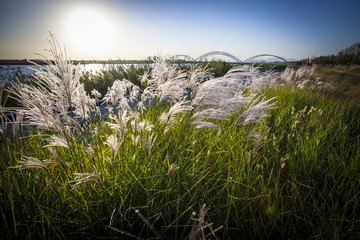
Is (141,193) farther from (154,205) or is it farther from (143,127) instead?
(143,127)

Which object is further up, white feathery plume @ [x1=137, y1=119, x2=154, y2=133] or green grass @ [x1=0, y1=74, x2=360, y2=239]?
white feathery plume @ [x1=137, y1=119, x2=154, y2=133]

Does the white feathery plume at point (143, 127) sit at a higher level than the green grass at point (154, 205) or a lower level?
higher

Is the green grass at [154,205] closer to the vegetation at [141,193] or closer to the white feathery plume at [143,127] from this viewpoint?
→ the vegetation at [141,193]

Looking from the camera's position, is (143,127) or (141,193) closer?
(143,127)

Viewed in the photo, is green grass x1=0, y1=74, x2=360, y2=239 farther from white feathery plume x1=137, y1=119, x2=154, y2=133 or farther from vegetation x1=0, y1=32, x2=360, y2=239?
white feathery plume x1=137, y1=119, x2=154, y2=133

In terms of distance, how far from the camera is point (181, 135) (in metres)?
2.01

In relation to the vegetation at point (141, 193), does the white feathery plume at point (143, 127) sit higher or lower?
higher

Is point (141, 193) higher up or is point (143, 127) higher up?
point (143, 127)

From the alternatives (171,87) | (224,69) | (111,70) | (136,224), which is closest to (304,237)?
(136,224)

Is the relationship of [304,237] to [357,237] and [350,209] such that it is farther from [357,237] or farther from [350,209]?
[350,209]

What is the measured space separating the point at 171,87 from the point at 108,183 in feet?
3.82

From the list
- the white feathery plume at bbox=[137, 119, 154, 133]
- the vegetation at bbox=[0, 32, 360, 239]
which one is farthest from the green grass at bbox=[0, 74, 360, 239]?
the white feathery plume at bbox=[137, 119, 154, 133]

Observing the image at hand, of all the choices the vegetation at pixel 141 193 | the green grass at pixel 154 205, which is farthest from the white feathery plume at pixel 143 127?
the green grass at pixel 154 205

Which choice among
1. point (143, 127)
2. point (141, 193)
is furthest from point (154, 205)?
point (143, 127)
